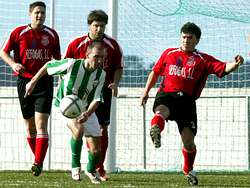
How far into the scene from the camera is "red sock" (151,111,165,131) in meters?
10.8

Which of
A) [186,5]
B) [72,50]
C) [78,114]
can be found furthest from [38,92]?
[186,5]

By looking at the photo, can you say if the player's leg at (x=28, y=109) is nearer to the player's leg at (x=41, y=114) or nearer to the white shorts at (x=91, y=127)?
the player's leg at (x=41, y=114)

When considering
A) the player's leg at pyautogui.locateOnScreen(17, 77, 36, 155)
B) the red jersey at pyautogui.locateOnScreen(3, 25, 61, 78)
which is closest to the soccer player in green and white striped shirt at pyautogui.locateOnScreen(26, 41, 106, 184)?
the red jersey at pyautogui.locateOnScreen(3, 25, 61, 78)

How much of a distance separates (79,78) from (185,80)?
127 cm

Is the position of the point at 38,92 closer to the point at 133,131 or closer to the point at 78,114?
the point at 78,114

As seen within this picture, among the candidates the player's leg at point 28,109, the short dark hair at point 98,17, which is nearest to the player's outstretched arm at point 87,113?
the short dark hair at point 98,17

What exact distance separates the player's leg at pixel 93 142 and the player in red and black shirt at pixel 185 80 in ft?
2.23

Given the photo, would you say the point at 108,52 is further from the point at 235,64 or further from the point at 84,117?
the point at 235,64

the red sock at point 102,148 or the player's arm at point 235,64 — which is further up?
the player's arm at point 235,64

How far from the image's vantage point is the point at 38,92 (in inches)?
484

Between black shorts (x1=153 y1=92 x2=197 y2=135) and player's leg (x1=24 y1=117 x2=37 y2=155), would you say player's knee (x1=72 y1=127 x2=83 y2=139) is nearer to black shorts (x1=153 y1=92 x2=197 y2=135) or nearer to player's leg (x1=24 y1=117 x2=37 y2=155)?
black shorts (x1=153 y1=92 x2=197 y2=135)

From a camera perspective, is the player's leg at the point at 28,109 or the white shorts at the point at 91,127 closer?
the white shorts at the point at 91,127

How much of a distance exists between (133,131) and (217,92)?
1.74 metres

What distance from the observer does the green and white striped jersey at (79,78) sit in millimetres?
10930
